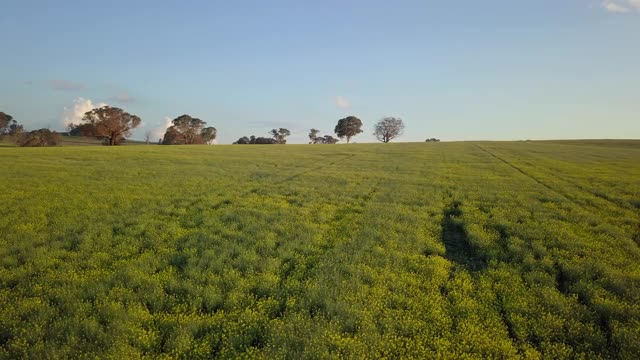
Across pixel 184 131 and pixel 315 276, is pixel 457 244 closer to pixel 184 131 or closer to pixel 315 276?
pixel 315 276

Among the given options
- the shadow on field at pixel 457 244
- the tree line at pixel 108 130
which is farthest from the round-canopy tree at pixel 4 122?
the shadow on field at pixel 457 244

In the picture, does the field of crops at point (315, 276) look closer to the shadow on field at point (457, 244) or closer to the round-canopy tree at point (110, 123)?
the shadow on field at point (457, 244)

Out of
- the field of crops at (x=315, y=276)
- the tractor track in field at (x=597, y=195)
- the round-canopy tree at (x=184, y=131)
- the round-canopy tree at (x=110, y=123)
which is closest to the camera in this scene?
the field of crops at (x=315, y=276)

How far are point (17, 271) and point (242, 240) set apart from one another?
276 inches

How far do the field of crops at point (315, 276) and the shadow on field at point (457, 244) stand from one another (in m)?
0.10

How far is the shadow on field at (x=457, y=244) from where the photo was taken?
1394 centimetres

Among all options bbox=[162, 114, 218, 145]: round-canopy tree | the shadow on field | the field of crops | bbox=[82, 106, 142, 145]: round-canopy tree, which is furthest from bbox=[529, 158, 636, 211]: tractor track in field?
bbox=[162, 114, 218, 145]: round-canopy tree

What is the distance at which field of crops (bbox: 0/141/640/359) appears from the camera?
28.8 feet

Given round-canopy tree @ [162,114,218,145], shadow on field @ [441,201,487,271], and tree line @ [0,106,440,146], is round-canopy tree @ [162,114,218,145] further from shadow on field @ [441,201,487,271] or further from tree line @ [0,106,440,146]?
shadow on field @ [441,201,487,271]

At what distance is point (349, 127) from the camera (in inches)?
6289

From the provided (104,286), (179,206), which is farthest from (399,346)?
(179,206)

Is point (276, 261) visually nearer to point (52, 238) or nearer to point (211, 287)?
point (211, 287)

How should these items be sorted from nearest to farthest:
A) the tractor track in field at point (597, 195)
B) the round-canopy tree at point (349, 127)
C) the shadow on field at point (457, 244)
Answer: the shadow on field at point (457, 244) < the tractor track in field at point (597, 195) < the round-canopy tree at point (349, 127)

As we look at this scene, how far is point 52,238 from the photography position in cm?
1509
